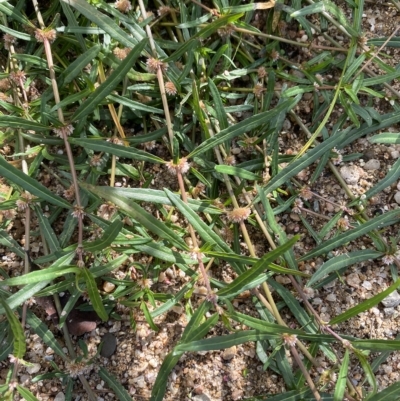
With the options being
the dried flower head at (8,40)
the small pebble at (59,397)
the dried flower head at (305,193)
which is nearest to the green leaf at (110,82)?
the dried flower head at (8,40)

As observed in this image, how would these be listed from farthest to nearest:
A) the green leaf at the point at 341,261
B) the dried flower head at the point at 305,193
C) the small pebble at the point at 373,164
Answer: the small pebble at the point at 373,164 < the dried flower head at the point at 305,193 < the green leaf at the point at 341,261

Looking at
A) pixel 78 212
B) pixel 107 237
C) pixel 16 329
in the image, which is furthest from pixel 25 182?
pixel 16 329

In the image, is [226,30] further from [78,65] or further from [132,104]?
[78,65]

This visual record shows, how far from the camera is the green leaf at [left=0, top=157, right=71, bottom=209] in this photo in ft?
4.75

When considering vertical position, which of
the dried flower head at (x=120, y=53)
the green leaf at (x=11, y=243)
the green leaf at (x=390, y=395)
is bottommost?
the green leaf at (x=390, y=395)

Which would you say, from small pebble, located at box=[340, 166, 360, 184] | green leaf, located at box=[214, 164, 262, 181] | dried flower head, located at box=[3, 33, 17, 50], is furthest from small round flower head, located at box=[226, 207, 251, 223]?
dried flower head, located at box=[3, 33, 17, 50]

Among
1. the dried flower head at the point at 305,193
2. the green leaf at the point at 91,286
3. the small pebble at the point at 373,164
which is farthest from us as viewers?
the small pebble at the point at 373,164

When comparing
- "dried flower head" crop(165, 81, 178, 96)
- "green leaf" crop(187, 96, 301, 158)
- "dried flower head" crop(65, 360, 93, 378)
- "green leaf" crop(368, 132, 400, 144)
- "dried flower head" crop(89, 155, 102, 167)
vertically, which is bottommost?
"dried flower head" crop(65, 360, 93, 378)

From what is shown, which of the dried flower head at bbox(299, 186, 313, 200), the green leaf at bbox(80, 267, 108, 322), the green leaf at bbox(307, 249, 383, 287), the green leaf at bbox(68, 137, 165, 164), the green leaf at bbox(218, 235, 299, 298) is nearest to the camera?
the green leaf at bbox(218, 235, 299, 298)

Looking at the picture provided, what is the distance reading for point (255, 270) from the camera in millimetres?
1424

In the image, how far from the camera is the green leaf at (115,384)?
5.57 feet

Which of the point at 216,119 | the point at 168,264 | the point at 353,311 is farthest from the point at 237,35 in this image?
the point at 353,311

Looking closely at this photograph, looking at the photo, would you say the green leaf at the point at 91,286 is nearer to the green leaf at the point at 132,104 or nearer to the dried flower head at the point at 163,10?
the green leaf at the point at 132,104

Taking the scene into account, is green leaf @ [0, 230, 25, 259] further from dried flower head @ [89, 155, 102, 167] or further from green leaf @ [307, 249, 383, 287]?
green leaf @ [307, 249, 383, 287]
